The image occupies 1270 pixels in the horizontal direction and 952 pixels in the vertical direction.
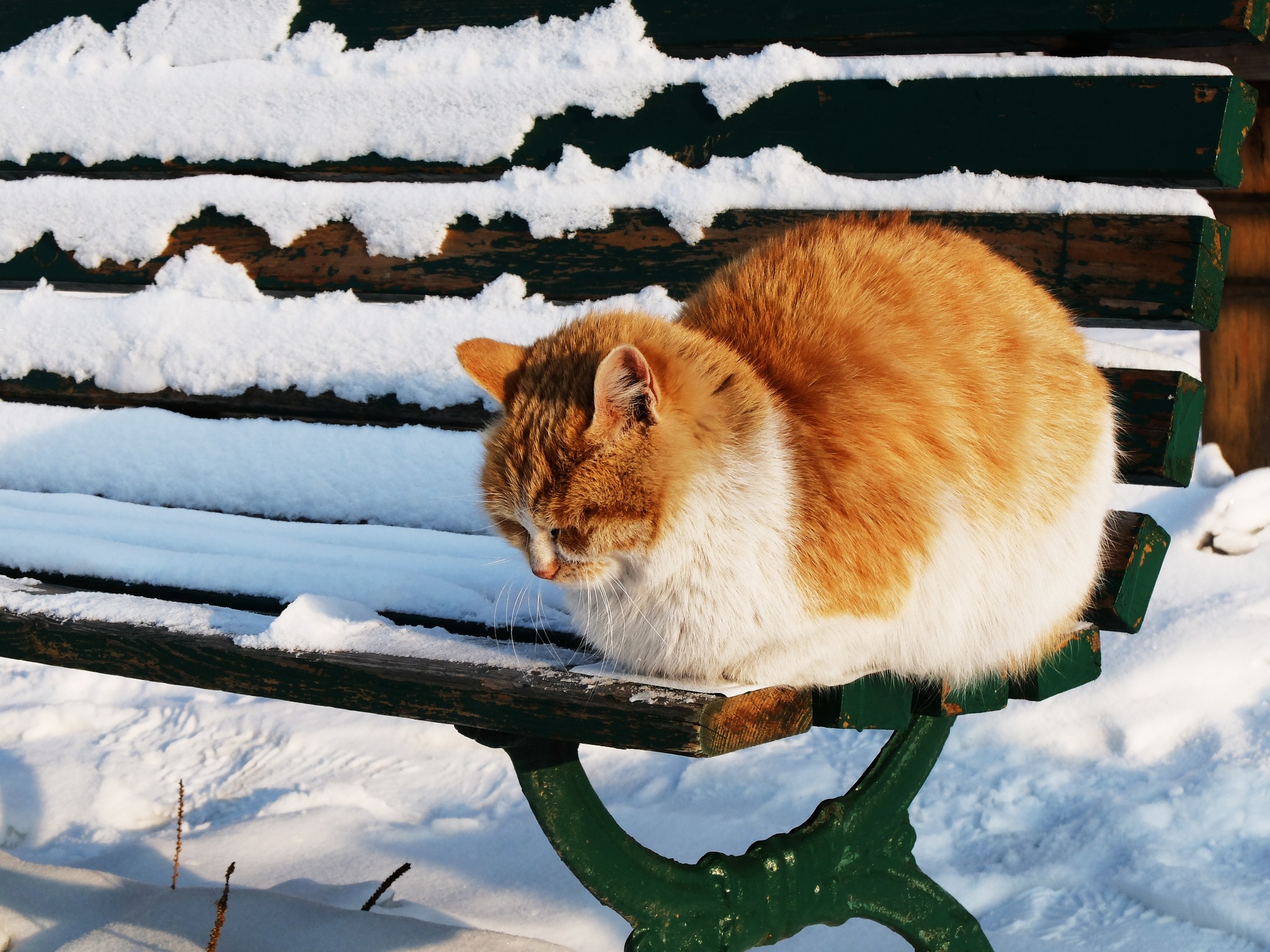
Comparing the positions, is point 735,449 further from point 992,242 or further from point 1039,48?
point 1039,48

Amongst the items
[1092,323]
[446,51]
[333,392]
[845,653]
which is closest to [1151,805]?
[1092,323]

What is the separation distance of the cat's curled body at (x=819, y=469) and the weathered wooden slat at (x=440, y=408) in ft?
0.40

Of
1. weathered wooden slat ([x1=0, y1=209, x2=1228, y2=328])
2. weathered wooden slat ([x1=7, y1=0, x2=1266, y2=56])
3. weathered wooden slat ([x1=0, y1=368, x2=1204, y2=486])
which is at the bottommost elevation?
weathered wooden slat ([x1=0, y1=368, x2=1204, y2=486])

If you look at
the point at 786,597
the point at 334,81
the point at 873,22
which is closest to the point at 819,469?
the point at 786,597

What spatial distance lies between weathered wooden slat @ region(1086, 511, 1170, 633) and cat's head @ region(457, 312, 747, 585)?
2.32 feet

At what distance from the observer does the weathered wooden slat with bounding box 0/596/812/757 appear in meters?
1.28

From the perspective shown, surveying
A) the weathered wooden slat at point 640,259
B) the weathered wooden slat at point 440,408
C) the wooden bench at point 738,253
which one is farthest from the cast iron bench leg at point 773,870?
the weathered wooden slat at point 640,259

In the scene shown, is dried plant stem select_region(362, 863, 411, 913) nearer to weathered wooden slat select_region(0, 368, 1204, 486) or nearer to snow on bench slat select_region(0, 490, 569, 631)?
snow on bench slat select_region(0, 490, 569, 631)

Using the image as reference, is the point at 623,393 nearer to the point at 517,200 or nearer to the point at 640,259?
the point at 640,259

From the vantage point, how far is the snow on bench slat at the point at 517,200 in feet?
6.67

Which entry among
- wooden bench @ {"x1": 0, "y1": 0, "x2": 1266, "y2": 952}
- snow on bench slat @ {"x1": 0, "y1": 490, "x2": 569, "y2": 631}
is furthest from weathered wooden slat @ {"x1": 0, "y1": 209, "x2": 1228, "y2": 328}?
snow on bench slat @ {"x1": 0, "y1": 490, "x2": 569, "y2": 631}

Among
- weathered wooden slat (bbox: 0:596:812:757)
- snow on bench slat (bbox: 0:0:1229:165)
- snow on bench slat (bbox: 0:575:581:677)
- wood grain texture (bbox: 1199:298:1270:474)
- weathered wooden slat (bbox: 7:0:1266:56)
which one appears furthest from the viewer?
wood grain texture (bbox: 1199:298:1270:474)

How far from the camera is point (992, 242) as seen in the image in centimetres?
205

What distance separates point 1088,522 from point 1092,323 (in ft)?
1.54
